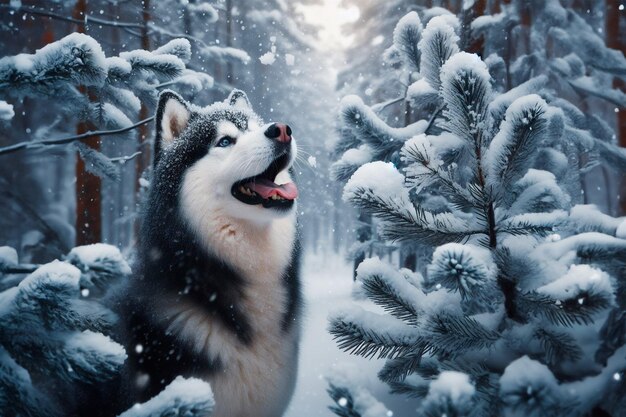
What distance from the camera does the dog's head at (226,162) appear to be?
66.1 inches

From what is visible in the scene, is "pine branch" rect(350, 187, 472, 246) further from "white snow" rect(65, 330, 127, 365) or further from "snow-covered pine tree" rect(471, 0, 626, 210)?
"snow-covered pine tree" rect(471, 0, 626, 210)

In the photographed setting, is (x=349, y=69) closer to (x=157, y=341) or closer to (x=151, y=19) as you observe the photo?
(x=151, y=19)

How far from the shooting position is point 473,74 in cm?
99

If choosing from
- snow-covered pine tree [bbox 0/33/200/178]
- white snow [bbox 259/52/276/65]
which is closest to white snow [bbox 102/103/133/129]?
snow-covered pine tree [bbox 0/33/200/178]

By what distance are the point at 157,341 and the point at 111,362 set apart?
0.63m

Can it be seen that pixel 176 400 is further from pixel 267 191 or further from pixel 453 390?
pixel 267 191

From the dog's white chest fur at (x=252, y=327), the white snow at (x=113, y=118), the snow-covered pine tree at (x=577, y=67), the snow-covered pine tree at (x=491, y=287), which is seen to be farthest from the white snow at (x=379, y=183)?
the snow-covered pine tree at (x=577, y=67)

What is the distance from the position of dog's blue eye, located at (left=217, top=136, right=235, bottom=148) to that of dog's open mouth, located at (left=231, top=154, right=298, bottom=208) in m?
0.19

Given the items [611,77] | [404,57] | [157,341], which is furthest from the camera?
[611,77]

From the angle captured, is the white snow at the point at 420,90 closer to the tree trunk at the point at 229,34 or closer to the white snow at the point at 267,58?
the white snow at the point at 267,58

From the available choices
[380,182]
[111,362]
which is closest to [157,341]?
[111,362]

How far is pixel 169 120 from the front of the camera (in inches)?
74.1

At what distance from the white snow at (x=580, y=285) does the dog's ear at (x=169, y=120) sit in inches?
60.0

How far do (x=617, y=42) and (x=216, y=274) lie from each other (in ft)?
16.9
